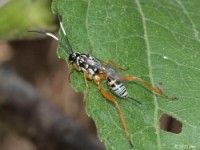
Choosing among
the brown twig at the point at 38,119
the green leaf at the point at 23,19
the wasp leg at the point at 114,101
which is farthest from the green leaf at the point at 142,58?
the brown twig at the point at 38,119

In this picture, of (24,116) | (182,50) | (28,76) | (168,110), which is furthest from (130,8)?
(28,76)

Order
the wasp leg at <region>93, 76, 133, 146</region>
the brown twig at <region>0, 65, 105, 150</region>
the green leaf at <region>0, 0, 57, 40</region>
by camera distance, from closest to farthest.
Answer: the wasp leg at <region>93, 76, 133, 146</region> → the green leaf at <region>0, 0, 57, 40</region> → the brown twig at <region>0, 65, 105, 150</region>

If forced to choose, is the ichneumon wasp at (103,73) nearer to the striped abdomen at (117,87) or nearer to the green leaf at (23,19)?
the striped abdomen at (117,87)

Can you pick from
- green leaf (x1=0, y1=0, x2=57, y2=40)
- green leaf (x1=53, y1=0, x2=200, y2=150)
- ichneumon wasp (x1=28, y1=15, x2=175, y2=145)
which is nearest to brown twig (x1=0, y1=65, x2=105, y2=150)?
green leaf (x1=0, y1=0, x2=57, y2=40)

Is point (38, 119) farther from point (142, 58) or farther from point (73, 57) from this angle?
point (142, 58)

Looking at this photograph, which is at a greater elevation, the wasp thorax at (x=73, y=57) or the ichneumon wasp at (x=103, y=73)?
the wasp thorax at (x=73, y=57)

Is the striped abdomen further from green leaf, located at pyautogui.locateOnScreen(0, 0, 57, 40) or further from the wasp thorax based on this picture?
green leaf, located at pyautogui.locateOnScreen(0, 0, 57, 40)

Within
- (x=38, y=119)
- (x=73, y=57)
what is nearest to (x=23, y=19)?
(x=73, y=57)
